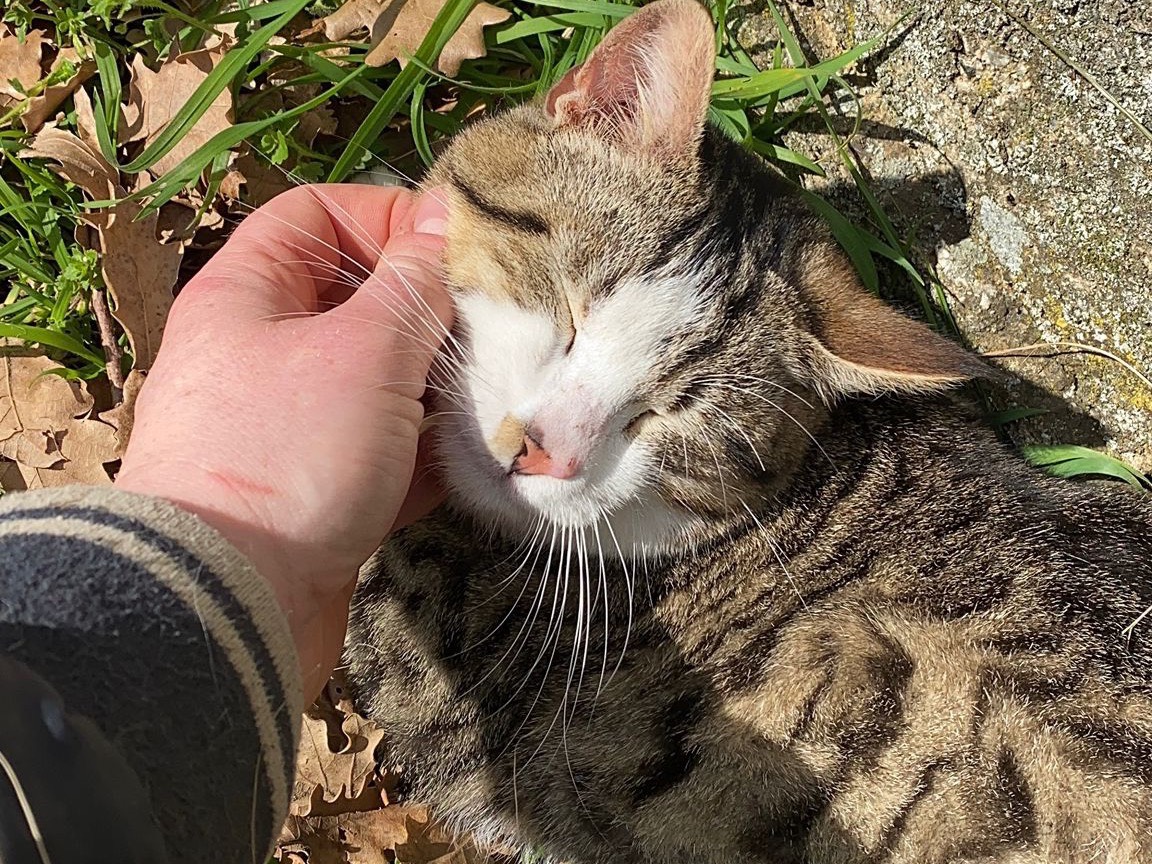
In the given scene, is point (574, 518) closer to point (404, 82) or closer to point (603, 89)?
point (603, 89)

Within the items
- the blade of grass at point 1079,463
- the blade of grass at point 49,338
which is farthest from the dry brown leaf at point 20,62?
the blade of grass at point 1079,463

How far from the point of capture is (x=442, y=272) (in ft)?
5.69

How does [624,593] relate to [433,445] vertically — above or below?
below

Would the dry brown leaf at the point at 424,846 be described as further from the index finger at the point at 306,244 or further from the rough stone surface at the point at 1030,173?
the rough stone surface at the point at 1030,173

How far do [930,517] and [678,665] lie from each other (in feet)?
2.11

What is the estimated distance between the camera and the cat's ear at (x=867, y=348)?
176 centimetres

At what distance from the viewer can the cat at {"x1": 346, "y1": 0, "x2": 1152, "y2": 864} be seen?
5.57ft

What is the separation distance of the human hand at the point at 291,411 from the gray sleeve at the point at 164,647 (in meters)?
0.13

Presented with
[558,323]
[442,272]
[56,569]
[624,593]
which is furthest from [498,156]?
[56,569]

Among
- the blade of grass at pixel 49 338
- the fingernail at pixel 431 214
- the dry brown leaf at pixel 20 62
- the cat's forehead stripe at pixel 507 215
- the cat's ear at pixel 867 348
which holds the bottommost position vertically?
the blade of grass at pixel 49 338

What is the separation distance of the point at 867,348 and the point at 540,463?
695mm

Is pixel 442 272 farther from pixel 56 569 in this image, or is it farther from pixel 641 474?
pixel 56 569

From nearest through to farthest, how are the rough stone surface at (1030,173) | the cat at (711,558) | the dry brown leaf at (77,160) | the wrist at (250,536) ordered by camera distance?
the wrist at (250,536) < the cat at (711,558) < the rough stone surface at (1030,173) < the dry brown leaf at (77,160)

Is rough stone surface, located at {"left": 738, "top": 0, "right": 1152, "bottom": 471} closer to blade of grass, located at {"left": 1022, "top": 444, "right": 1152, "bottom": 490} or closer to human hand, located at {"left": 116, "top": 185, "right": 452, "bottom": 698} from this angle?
blade of grass, located at {"left": 1022, "top": 444, "right": 1152, "bottom": 490}
